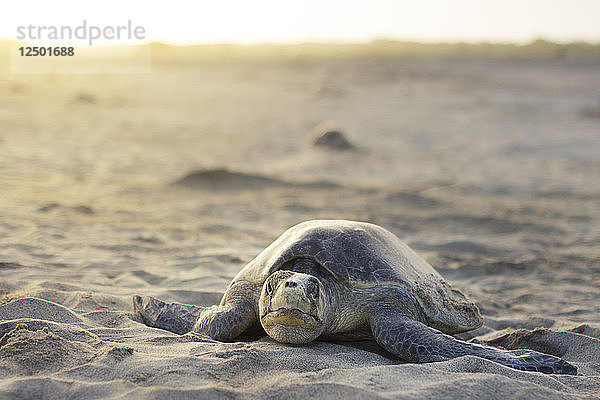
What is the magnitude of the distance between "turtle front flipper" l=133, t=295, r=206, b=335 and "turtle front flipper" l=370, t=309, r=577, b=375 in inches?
37.2

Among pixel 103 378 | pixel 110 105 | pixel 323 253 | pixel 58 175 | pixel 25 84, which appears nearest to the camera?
pixel 103 378

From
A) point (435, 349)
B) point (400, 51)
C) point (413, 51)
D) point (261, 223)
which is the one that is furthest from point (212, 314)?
point (400, 51)

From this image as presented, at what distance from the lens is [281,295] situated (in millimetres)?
2531

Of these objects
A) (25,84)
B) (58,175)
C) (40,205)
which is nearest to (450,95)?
(25,84)

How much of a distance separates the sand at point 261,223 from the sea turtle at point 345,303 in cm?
10

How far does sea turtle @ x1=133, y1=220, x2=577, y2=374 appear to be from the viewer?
259 cm

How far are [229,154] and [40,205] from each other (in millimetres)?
4786

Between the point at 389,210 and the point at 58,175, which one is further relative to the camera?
the point at 58,175

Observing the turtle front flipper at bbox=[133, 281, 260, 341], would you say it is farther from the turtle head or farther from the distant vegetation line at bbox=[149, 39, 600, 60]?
the distant vegetation line at bbox=[149, 39, 600, 60]

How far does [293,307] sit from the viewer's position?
8.27ft

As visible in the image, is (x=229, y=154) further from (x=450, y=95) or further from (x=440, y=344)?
(x=450, y=95)

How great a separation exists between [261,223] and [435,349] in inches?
157

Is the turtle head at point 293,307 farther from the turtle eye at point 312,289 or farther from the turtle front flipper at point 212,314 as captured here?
the turtle front flipper at point 212,314

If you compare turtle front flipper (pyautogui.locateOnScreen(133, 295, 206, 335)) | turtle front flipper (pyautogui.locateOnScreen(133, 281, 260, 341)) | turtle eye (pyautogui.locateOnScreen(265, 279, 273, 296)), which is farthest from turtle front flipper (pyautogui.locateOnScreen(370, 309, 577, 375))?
turtle front flipper (pyautogui.locateOnScreen(133, 295, 206, 335))
